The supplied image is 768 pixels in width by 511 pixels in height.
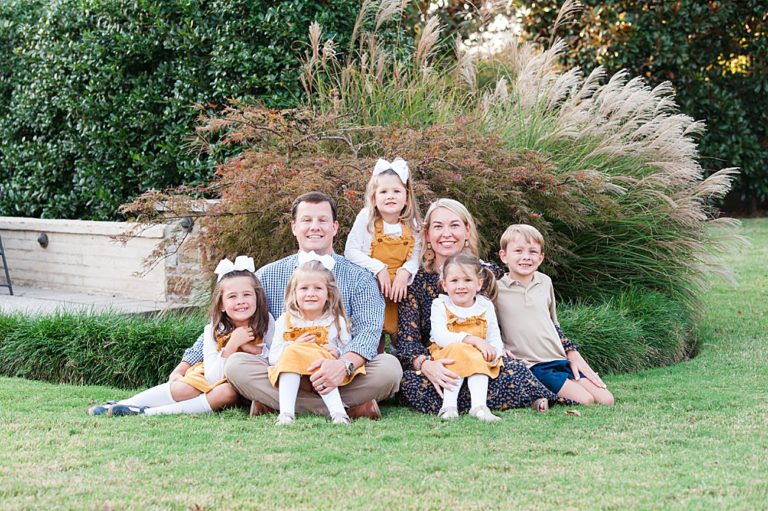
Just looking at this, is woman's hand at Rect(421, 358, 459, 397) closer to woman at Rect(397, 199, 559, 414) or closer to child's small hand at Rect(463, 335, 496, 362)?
woman at Rect(397, 199, 559, 414)

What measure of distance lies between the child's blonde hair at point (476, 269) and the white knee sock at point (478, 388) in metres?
0.52

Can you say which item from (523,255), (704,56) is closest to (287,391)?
(523,255)

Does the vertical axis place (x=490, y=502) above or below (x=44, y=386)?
below

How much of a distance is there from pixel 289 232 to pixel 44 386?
162cm

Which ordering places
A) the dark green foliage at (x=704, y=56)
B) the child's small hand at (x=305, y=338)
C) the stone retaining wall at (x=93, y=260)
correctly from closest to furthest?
the child's small hand at (x=305, y=338)
the stone retaining wall at (x=93, y=260)
the dark green foliage at (x=704, y=56)

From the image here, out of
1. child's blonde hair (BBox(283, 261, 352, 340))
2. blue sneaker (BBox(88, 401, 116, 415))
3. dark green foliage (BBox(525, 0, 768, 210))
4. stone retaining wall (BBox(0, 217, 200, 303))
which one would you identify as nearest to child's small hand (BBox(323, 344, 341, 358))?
child's blonde hair (BBox(283, 261, 352, 340))

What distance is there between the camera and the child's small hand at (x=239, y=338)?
4655 mm

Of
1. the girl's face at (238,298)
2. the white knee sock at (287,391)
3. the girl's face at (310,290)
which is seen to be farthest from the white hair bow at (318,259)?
the white knee sock at (287,391)

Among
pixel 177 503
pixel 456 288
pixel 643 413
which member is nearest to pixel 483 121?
pixel 456 288

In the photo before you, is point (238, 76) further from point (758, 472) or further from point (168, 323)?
point (758, 472)

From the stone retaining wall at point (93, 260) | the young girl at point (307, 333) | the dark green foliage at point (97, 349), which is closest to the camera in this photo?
the young girl at point (307, 333)

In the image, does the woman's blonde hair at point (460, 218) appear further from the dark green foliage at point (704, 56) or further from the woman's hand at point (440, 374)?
the dark green foliage at point (704, 56)

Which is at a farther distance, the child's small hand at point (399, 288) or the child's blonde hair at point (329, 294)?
the child's small hand at point (399, 288)

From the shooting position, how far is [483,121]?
6.85 meters
